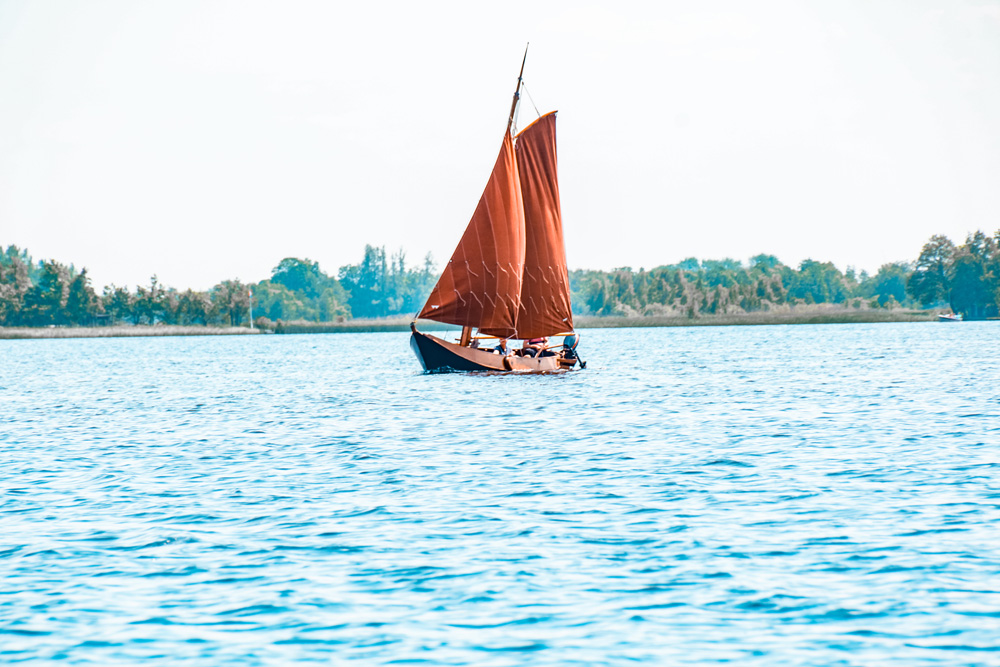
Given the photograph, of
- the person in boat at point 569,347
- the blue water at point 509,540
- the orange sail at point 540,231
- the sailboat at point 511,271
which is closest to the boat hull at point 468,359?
the sailboat at point 511,271

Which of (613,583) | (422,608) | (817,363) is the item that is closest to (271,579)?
(422,608)

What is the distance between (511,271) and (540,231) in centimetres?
268

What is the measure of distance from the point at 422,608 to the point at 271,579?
228 centimetres

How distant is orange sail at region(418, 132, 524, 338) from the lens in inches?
2071

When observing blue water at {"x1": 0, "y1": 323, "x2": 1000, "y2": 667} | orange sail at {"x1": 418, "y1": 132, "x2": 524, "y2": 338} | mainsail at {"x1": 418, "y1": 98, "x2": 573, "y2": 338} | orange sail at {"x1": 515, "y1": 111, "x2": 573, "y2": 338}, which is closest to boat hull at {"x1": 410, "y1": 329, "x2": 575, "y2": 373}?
mainsail at {"x1": 418, "y1": 98, "x2": 573, "y2": 338}

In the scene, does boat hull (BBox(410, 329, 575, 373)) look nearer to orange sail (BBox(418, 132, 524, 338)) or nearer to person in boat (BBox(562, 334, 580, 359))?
person in boat (BBox(562, 334, 580, 359))

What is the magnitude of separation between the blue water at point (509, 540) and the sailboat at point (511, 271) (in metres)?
19.3

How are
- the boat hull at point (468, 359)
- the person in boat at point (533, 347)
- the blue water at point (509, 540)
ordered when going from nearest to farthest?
the blue water at point (509, 540) → the boat hull at point (468, 359) → the person in boat at point (533, 347)

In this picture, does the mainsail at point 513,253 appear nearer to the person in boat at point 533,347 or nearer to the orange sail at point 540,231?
the orange sail at point 540,231

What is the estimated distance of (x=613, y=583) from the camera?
504 inches

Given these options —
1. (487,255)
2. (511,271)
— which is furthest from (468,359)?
(487,255)

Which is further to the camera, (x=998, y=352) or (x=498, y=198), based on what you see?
(x=998, y=352)

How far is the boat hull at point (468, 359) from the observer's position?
54031mm

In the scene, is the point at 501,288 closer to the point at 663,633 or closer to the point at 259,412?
the point at 259,412
